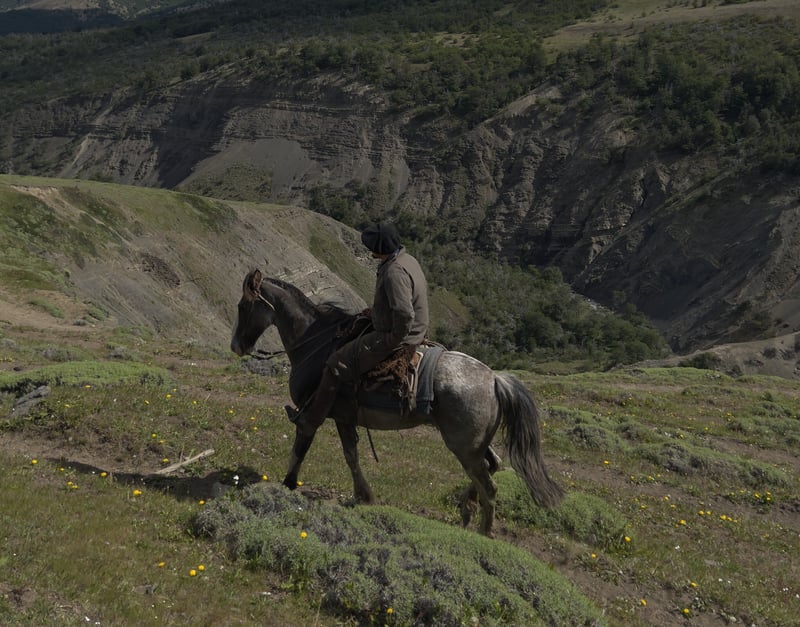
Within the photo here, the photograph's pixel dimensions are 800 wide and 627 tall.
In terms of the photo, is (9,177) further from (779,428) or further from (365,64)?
(365,64)

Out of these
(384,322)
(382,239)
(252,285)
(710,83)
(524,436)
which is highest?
(382,239)

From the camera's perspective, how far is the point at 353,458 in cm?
984

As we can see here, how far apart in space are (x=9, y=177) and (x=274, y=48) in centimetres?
9767

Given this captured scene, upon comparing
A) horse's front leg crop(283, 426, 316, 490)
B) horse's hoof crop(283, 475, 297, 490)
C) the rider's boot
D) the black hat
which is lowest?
horse's hoof crop(283, 475, 297, 490)

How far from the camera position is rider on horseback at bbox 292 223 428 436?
8.83 meters

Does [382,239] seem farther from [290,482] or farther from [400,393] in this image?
[290,482]

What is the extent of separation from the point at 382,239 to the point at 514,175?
3862 inches

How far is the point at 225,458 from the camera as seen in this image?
11633mm

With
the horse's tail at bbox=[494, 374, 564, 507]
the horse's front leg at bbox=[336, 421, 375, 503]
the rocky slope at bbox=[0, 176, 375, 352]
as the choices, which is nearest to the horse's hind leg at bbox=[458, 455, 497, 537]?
the horse's tail at bbox=[494, 374, 564, 507]

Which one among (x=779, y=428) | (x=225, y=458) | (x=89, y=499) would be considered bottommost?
(x=779, y=428)

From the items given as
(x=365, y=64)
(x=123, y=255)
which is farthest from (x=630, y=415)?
(x=365, y=64)

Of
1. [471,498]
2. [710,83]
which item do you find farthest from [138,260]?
[710,83]

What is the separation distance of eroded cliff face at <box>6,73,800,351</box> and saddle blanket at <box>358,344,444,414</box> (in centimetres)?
5329

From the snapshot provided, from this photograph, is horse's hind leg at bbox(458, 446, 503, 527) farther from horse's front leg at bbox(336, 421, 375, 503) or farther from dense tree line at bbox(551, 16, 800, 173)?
dense tree line at bbox(551, 16, 800, 173)
